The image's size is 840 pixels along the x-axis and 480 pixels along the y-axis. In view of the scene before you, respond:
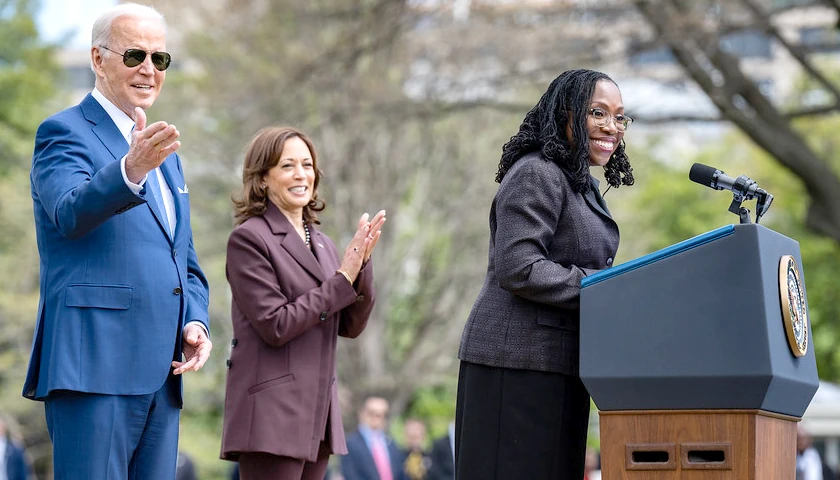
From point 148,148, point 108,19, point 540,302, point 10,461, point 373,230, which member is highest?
point 108,19

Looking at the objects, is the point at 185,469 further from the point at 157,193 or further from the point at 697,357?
the point at 697,357

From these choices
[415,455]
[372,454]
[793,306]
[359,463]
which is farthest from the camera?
[415,455]

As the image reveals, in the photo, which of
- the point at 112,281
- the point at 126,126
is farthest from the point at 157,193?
the point at 112,281

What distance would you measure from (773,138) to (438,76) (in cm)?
672

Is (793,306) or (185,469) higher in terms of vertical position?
(793,306)

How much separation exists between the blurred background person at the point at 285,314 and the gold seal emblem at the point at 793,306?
162 centimetres

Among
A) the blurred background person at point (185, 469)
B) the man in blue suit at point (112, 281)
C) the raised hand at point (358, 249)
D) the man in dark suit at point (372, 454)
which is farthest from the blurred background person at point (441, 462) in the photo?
the man in blue suit at point (112, 281)

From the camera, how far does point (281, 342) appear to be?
5.02 meters

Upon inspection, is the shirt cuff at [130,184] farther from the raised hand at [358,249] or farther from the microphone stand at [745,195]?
the microphone stand at [745,195]

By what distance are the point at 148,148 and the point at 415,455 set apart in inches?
476

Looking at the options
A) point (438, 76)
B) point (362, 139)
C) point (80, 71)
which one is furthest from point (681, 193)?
point (80, 71)

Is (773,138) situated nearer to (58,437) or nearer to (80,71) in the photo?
(58,437)

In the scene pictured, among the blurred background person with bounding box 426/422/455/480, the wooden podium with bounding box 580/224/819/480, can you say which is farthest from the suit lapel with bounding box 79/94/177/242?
the blurred background person with bounding box 426/422/455/480

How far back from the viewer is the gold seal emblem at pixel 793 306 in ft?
13.1
